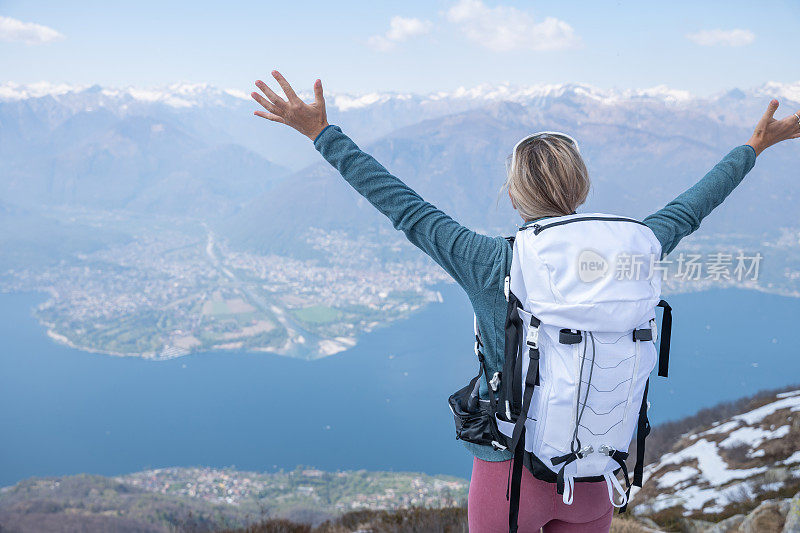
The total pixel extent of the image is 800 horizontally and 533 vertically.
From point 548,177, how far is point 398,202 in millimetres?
272

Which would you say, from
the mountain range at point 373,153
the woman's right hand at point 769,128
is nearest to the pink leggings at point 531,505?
the woman's right hand at point 769,128

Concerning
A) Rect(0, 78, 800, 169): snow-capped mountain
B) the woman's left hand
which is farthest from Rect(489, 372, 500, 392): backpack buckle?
Rect(0, 78, 800, 169): snow-capped mountain

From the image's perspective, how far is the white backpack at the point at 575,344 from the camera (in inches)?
30.5

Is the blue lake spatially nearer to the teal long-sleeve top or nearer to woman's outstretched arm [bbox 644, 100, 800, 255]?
woman's outstretched arm [bbox 644, 100, 800, 255]

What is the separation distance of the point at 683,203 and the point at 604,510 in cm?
69

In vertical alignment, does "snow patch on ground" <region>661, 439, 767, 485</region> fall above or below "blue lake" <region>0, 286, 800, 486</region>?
above

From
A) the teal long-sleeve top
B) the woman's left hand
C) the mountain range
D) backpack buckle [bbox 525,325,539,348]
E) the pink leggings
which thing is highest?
the mountain range

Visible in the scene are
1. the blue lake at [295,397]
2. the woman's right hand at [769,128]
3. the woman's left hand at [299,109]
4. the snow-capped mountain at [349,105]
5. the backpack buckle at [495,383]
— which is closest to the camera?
the backpack buckle at [495,383]

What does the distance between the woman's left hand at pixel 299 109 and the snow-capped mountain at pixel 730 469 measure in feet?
12.4

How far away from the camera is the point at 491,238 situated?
84 cm

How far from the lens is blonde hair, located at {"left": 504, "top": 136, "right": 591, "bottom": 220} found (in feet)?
2.72

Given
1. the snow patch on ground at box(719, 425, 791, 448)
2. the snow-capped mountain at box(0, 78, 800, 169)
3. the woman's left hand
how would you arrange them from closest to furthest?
the woman's left hand → the snow patch on ground at box(719, 425, 791, 448) → the snow-capped mountain at box(0, 78, 800, 169)

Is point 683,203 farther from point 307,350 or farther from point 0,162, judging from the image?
point 0,162

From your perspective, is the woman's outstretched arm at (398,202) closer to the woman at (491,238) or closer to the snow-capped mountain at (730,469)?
the woman at (491,238)
